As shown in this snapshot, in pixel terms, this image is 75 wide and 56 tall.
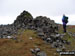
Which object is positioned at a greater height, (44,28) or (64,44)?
(44,28)

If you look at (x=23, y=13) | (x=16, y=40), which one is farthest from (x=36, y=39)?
(x=23, y=13)

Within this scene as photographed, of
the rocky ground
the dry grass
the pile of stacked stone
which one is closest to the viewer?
the dry grass

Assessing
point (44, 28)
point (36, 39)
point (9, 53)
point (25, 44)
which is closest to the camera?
point (9, 53)

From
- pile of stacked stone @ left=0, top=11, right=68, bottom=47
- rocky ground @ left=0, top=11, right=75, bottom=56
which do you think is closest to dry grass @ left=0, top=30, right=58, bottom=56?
A: rocky ground @ left=0, top=11, right=75, bottom=56

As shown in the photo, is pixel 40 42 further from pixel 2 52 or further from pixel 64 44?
pixel 2 52

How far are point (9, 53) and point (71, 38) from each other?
12175 millimetres

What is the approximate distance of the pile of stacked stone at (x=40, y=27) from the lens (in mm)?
29016

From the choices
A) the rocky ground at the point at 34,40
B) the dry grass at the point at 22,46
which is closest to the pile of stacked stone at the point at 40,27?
the rocky ground at the point at 34,40

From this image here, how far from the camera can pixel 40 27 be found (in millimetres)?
33781

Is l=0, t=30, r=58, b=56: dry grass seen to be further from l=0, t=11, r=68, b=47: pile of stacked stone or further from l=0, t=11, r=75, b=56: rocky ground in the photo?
l=0, t=11, r=68, b=47: pile of stacked stone

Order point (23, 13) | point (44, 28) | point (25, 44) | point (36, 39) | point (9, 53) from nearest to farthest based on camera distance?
1. point (9, 53)
2. point (25, 44)
3. point (36, 39)
4. point (44, 28)
5. point (23, 13)

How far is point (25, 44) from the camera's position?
2677 centimetres

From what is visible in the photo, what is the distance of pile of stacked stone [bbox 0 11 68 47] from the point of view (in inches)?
1142

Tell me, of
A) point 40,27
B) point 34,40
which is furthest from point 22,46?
point 40,27
